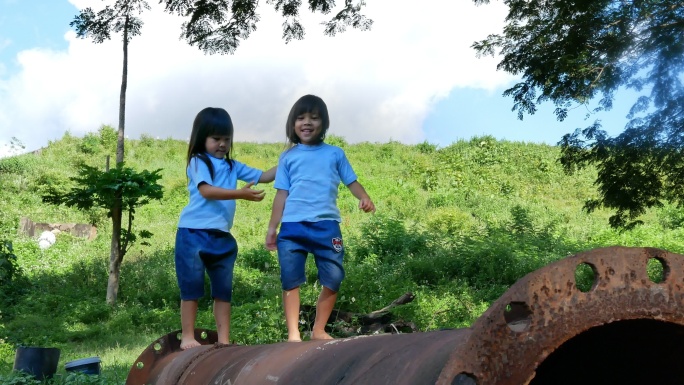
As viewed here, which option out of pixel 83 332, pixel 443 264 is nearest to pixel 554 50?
pixel 443 264

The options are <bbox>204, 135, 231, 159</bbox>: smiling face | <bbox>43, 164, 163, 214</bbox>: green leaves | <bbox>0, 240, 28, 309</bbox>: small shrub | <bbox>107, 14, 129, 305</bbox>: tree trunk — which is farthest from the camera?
<bbox>0, 240, 28, 309</bbox>: small shrub

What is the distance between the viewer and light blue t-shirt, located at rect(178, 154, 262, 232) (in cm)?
407

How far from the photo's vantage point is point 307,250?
3.84m

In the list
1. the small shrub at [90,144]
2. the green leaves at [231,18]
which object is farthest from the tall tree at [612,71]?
the small shrub at [90,144]

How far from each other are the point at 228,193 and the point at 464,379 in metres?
2.96

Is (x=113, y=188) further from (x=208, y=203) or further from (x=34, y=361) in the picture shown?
(x=208, y=203)

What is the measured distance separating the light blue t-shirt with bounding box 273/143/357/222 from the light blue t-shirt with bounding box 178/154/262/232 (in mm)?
350

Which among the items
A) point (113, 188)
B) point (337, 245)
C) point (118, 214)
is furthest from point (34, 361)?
point (118, 214)

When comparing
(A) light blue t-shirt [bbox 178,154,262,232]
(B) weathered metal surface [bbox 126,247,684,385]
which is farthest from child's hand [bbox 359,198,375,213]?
(B) weathered metal surface [bbox 126,247,684,385]

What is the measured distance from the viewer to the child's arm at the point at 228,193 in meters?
3.85

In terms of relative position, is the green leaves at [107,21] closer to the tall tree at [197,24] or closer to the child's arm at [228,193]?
the tall tree at [197,24]

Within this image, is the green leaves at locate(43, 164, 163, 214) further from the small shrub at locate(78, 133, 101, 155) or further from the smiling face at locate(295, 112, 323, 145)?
the small shrub at locate(78, 133, 101, 155)

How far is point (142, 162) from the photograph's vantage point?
20.8 m

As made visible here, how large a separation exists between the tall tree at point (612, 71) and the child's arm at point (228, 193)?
521cm
